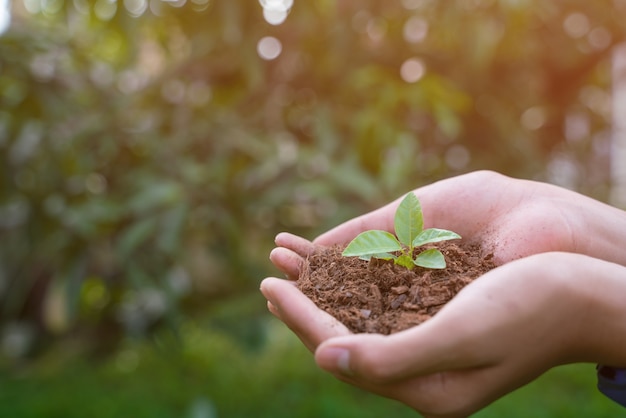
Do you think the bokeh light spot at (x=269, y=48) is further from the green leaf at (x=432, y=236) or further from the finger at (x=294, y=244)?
the green leaf at (x=432, y=236)

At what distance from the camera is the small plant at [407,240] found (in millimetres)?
890

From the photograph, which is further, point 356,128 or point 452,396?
point 356,128

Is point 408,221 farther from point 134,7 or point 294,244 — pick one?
point 134,7

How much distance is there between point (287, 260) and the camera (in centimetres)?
100

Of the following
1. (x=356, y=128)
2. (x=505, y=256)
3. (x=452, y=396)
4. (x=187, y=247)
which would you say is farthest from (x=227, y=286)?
(x=452, y=396)

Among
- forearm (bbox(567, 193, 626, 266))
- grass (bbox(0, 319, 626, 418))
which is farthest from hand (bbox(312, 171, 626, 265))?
grass (bbox(0, 319, 626, 418))

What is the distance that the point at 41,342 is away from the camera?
245 centimetres

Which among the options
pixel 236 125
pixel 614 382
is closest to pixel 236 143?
pixel 236 125

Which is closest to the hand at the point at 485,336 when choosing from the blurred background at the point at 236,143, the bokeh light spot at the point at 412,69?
the blurred background at the point at 236,143

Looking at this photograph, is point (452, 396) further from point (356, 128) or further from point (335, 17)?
point (335, 17)

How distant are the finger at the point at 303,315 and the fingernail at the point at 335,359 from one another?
69mm

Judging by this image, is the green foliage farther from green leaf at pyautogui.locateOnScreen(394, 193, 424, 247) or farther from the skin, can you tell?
the skin

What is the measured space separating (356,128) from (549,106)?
844mm

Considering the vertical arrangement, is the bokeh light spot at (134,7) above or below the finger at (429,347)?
above
